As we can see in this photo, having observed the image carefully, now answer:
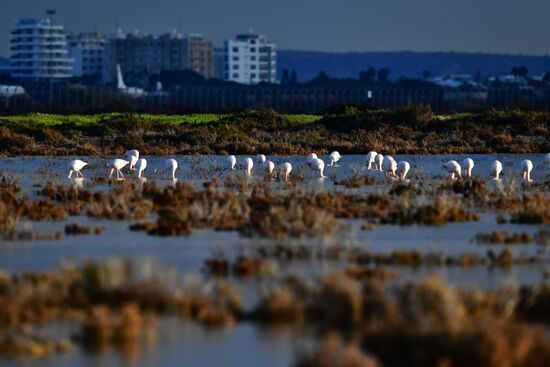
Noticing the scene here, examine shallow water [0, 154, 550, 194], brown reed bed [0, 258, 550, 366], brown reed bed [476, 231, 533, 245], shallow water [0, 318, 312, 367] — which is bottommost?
shallow water [0, 318, 312, 367]

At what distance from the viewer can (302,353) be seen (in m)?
15.0

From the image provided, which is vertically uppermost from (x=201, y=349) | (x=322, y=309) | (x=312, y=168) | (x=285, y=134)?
(x=285, y=134)

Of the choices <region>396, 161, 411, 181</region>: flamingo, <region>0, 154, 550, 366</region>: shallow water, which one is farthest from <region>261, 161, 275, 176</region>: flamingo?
<region>0, 154, 550, 366</region>: shallow water

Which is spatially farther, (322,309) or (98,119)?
(98,119)

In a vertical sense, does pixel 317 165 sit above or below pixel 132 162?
above

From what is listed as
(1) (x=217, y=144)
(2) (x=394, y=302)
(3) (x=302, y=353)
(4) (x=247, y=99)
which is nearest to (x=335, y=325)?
(2) (x=394, y=302)

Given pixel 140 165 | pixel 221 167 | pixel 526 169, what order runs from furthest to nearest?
pixel 221 167 → pixel 140 165 → pixel 526 169

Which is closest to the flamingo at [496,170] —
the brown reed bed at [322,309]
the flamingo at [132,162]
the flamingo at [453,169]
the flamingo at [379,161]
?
the flamingo at [453,169]

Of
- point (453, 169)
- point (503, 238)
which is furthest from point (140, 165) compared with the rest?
point (503, 238)

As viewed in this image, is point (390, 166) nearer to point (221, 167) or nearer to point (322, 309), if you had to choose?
point (221, 167)

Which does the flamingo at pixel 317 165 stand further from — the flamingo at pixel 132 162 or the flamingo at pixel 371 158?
the flamingo at pixel 132 162

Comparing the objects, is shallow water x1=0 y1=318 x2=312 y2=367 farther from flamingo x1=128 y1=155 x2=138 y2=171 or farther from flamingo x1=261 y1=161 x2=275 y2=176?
flamingo x1=128 y1=155 x2=138 y2=171

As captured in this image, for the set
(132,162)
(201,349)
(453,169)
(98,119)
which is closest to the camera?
(201,349)

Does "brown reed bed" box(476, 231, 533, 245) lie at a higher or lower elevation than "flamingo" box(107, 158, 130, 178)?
lower
